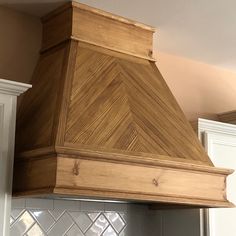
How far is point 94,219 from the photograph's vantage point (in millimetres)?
2643

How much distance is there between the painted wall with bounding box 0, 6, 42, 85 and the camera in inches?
96.1

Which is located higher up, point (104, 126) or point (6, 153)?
point (104, 126)

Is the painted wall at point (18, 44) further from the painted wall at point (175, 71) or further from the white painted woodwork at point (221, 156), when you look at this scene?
the white painted woodwork at point (221, 156)

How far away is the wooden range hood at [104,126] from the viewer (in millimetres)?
2055

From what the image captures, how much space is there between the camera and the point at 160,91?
257 centimetres

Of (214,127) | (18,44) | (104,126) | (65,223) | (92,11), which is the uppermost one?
(92,11)

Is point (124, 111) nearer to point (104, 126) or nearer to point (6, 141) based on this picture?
point (104, 126)

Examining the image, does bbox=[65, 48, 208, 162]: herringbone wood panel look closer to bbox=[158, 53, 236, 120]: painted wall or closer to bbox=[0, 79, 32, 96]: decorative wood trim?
bbox=[0, 79, 32, 96]: decorative wood trim

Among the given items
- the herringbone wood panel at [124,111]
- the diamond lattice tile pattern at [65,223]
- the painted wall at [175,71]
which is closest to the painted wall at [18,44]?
the painted wall at [175,71]

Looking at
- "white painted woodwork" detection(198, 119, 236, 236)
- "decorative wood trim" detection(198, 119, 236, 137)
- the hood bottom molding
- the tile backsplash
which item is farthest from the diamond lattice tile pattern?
"decorative wood trim" detection(198, 119, 236, 137)

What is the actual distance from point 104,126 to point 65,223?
1.87 ft

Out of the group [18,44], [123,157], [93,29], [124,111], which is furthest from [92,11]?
[123,157]

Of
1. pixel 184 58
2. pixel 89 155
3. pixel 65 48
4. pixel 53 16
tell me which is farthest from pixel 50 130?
pixel 184 58

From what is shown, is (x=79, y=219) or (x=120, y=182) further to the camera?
(x=79, y=219)
